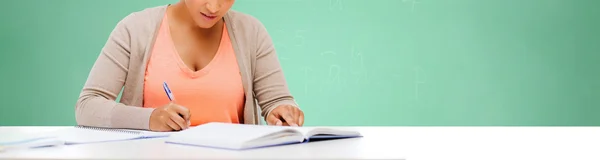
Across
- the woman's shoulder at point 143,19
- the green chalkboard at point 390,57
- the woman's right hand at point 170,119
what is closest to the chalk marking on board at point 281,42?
the green chalkboard at point 390,57

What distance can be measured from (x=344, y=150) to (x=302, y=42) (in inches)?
85.3

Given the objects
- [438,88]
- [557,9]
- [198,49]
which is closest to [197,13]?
[198,49]

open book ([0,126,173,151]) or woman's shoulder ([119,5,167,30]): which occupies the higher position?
woman's shoulder ([119,5,167,30])

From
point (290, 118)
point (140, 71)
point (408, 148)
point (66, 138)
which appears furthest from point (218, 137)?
point (140, 71)

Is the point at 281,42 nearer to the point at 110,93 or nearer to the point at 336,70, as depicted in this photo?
the point at 336,70

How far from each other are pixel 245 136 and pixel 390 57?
2.19 metres

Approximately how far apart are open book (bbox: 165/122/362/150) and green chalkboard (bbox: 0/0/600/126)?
197 centimetres

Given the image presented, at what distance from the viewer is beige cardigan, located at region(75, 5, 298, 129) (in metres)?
1.57

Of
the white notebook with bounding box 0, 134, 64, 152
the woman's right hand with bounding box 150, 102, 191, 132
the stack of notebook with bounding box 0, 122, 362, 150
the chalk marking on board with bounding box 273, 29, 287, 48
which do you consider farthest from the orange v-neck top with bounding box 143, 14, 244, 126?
the chalk marking on board with bounding box 273, 29, 287, 48

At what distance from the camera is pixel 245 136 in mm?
1021

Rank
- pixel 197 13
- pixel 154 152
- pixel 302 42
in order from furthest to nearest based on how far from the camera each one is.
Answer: pixel 302 42 < pixel 197 13 < pixel 154 152

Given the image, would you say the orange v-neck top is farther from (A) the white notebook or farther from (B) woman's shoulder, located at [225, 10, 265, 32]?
(A) the white notebook

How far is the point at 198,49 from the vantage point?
1783mm

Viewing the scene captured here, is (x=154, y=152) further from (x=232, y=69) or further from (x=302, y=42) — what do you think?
(x=302, y=42)
